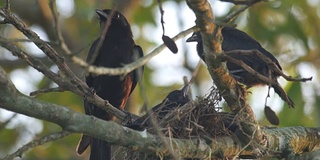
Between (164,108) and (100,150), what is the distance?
92cm

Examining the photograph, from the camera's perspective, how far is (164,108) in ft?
20.2

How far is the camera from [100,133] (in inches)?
162

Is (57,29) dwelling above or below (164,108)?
below

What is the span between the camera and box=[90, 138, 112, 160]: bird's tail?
264 inches

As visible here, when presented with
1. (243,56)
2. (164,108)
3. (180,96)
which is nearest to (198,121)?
(164,108)

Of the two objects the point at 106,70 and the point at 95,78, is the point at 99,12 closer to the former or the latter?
the point at 95,78

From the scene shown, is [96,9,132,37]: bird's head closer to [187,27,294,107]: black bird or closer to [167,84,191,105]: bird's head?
[187,27,294,107]: black bird

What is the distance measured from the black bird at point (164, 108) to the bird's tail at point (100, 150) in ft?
2.46

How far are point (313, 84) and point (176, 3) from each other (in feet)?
7.34

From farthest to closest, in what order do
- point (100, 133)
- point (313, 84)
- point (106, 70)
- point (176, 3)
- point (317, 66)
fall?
point (176, 3) → point (317, 66) → point (313, 84) → point (100, 133) → point (106, 70)

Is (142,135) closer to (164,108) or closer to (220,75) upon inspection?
(220,75)

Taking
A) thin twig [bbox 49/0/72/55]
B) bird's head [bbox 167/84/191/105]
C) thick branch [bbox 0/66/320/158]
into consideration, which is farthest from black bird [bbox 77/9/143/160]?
thin twig [bbox 49/0/72/55]

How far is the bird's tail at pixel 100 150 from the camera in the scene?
6699 mm

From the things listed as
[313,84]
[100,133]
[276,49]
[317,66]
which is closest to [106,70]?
[100,133]
